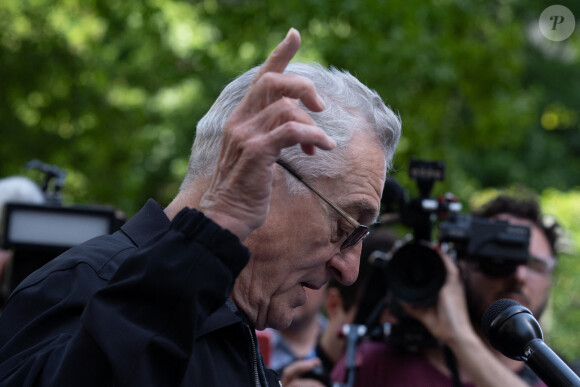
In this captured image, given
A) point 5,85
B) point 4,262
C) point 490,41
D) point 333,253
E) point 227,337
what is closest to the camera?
point 227,337

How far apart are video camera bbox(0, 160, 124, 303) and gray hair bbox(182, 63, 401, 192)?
1463mm

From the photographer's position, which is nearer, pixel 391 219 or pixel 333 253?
pixel 333 253

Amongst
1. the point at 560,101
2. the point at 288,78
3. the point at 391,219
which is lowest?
the point at 560,101

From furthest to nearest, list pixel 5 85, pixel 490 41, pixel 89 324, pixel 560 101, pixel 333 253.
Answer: pixel 560 101 < pixel 490 41 < pixel 5 85 < pixel 333 253 < pixel 89 324

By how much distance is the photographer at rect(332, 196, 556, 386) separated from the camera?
3.25m

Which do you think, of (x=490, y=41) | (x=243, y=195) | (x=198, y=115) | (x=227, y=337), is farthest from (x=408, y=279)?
(x=490, y=41)

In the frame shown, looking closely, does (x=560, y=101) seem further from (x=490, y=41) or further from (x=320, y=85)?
(x=320, y=85)

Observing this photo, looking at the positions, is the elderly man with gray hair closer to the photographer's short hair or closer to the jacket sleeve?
the jacket sleeve

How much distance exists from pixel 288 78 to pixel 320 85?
1.77ft

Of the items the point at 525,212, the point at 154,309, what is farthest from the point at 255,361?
the point at 525,212

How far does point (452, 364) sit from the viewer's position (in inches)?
131

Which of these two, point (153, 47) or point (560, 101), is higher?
point (153, 47)

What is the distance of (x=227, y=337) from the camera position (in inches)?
71.1

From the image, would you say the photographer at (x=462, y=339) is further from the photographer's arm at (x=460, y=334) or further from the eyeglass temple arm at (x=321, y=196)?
the eyeglass temple arm at (x=321, y=196)
